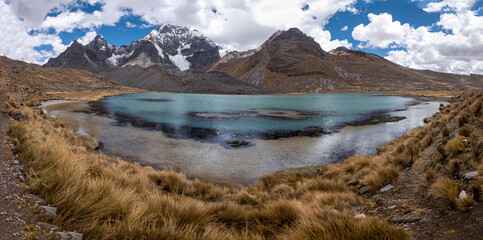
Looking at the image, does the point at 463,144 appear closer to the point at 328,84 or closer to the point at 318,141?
the point at 318,141

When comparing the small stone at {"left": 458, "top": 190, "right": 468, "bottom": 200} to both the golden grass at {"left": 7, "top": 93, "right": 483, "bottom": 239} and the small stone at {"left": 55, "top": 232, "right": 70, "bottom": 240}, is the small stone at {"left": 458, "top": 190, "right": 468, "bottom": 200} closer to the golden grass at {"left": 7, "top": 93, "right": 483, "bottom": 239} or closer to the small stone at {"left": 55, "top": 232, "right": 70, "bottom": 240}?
the golden grass at {"left": 7, "top": 93, "right": 483, "bottom": 239}

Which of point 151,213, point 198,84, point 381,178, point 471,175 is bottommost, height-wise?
point 381,178

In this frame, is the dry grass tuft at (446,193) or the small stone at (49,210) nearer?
the small stone at (49,210)

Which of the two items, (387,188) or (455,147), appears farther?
(387,188)

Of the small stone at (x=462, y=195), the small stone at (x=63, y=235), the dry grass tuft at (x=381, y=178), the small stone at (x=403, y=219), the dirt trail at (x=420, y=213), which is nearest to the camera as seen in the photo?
the small stone at (x=63, y=235)

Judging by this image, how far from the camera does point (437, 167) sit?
17.9ft

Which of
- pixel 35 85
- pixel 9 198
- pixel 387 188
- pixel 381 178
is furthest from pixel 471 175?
pixel 35 85

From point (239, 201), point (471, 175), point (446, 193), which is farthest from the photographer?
point (239, 201)

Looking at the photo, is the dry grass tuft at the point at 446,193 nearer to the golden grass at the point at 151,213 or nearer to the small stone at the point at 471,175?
the small stone at the point at 471,175

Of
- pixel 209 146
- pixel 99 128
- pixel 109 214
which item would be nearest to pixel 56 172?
pixel 109 214

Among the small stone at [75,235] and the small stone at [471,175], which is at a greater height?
the small stone at [471,175]

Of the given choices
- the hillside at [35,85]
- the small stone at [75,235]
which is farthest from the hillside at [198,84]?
the small stone at [75,235]

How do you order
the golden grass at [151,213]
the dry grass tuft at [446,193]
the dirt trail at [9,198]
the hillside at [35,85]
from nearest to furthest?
the dirt trail at [9,198] → the golden grass at [151,213] → the dry grass tuft at [446,193] → the hillside at [35,85]

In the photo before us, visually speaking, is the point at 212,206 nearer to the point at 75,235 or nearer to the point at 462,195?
the point at 75,235
